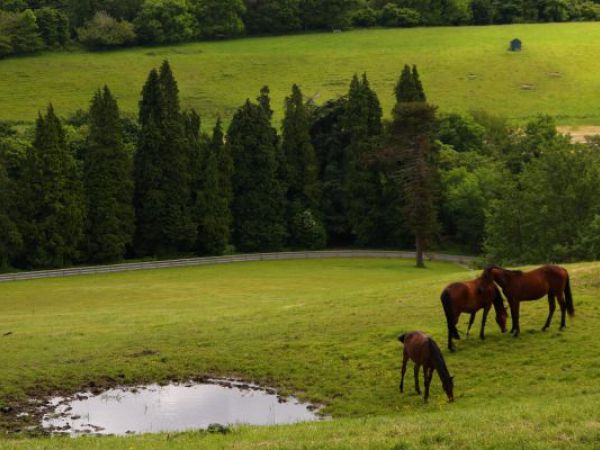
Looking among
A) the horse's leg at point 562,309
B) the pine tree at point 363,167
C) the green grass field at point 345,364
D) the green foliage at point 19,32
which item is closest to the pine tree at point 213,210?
the pine tree at point 363,167

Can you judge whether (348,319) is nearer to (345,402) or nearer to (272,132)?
(345,402)

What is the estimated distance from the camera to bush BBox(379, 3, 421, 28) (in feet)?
516

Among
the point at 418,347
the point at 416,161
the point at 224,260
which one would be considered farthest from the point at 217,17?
the point at 418,347

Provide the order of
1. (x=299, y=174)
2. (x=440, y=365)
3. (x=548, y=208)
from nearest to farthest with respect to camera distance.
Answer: (x=440, y=365)
(x=548, y=208)
(x=299, y=174)

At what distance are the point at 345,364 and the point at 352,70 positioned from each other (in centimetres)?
11569

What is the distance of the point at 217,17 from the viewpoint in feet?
500

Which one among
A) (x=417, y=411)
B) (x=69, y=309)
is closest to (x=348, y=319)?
(x=417, y=411)

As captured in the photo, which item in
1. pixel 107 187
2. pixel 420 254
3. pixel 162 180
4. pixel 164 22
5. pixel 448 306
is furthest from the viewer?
pixel 164 22

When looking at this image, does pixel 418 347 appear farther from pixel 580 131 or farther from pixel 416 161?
pixel 580 131

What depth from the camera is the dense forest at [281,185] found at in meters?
67.7

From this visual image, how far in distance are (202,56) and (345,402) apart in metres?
127

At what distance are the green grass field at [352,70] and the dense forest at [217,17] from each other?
3052mm

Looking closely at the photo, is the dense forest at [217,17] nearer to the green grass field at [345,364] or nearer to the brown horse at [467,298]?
the green grass field at [345,364]

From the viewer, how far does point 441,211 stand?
301 ft
